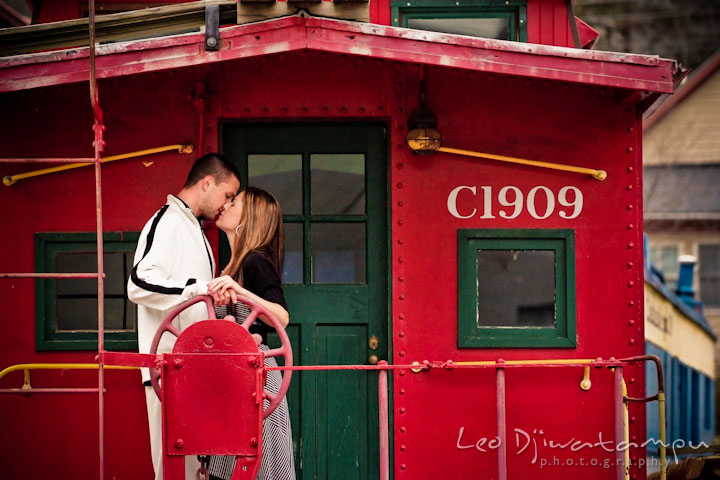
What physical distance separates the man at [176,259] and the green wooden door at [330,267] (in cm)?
57

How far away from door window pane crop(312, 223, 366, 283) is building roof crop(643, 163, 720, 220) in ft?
52.2

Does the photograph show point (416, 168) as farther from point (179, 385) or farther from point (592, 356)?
point (179, 385)

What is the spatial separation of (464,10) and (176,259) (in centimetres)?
284

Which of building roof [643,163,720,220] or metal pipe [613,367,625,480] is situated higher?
building roof [643,163,720,220]

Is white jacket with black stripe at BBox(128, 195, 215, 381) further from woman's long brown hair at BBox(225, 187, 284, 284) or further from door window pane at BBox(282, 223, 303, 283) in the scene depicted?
door window pane at BBox(282, 223, 303, 283)

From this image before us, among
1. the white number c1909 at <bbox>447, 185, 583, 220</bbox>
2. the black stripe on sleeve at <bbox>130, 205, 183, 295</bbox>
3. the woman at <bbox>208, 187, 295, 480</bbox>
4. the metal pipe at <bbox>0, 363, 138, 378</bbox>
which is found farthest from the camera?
the white number c1909 at <bbox>447, 185, 583, 220</bbox>

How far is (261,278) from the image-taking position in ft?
16.2

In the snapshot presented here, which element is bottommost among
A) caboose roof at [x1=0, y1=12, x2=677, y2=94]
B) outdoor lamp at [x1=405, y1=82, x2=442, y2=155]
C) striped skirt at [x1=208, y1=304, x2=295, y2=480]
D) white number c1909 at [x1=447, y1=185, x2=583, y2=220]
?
striped skirt at [x1=208, y1=304, x2=295, y2=480]

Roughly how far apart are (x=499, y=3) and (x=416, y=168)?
1496mm

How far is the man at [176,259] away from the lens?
4.86 meters

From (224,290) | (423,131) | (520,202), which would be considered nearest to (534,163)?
(520,202)

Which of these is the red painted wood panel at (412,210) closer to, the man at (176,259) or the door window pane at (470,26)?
the man at (176,259)

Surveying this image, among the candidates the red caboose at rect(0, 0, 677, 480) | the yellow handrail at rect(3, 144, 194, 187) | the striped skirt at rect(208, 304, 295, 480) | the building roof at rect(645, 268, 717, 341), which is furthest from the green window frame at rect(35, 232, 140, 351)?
the building roof at rect(645, 268, 717, 341)

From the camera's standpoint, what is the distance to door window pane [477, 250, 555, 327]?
5855 millimetres
